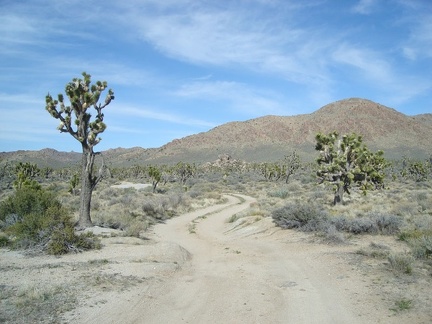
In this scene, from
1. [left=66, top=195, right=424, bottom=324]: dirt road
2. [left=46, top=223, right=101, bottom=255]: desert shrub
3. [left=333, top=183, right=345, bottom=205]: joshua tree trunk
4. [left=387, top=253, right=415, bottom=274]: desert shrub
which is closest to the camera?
[left=66, top=195, right=424, bottom=324]: dirt road

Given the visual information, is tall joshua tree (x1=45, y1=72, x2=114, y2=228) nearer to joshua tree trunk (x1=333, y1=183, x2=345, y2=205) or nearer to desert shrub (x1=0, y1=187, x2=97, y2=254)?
desert shrub (x1=0, y1=187, x2=97, y2=254)

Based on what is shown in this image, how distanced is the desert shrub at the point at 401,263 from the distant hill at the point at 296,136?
111354 mm

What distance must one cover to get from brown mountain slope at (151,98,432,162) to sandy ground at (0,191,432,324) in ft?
364

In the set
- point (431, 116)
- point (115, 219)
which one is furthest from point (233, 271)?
point (431, 116)

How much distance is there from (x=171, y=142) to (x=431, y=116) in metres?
121

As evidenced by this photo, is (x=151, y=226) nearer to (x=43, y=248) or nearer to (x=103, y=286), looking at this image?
(x=43, y=248)

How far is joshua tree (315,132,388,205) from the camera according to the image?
25703 millimetres

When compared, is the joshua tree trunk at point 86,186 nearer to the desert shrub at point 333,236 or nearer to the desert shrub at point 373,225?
the desert shrub at point 333,236

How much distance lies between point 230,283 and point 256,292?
105 centimetres

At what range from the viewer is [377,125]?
136625 mm

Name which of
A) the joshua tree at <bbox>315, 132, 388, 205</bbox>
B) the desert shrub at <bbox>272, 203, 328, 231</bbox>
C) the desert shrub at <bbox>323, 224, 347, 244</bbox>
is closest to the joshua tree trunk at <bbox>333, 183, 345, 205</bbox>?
the joshua tree at <bbox>315, 132, 388, 205</bbox>

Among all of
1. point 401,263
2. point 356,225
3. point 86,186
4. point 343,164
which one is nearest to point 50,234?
point 86,186

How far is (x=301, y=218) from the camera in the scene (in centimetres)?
1667

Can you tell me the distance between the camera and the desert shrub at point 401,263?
958cm
